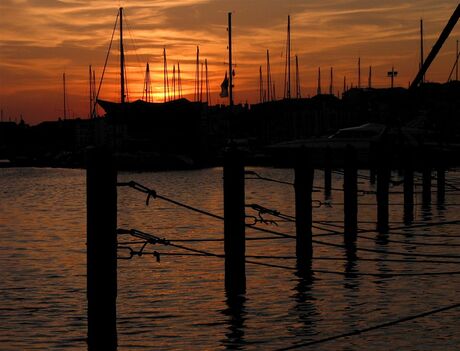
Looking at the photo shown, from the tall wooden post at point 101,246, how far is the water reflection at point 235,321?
265 centimetres

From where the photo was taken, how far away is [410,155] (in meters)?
32.3

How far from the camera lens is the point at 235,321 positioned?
55.0 feet

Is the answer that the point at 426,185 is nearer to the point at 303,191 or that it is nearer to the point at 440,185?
the point at 440,185

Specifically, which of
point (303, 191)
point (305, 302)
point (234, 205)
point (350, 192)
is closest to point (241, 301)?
point (305, 302)

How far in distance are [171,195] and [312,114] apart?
6323 cm

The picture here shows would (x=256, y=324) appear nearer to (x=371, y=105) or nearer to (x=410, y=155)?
(x=410, y=155)

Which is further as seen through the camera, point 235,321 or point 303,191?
point 303,191

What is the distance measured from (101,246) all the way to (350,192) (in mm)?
14152

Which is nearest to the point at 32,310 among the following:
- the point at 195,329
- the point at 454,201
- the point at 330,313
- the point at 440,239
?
the point at 195,329

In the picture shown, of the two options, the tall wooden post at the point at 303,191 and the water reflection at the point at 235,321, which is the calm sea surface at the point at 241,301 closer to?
the water reflection at the point at 235,321

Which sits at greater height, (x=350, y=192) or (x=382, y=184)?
(x=382, y=184)

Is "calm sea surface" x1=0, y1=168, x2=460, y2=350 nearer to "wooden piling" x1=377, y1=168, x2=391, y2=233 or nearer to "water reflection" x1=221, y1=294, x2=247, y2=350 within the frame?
"water reflection" x1=221, y1=294, x2=247, y2=350

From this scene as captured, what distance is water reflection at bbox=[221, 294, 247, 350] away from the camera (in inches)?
599

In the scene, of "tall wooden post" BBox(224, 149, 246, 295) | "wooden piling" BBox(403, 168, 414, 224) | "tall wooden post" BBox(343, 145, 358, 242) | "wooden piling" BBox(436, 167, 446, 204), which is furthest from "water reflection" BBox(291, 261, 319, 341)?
"wooden piling" BBox(436, 167, 446, 204)
